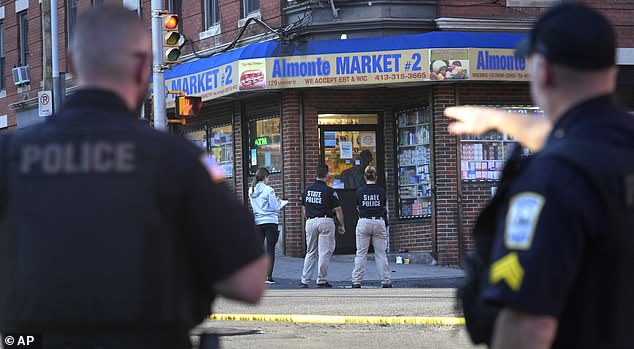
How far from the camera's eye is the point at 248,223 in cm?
326

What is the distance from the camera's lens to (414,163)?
23281 mm

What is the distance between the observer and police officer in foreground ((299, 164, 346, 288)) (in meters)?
18.5

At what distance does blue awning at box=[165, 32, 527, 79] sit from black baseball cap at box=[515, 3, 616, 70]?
18501 millimetres

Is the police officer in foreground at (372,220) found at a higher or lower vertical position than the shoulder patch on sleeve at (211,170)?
lower

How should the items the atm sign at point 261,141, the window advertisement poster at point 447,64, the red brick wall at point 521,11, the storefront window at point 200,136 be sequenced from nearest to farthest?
the window advertisement poster at point 447,64
the red brick wall at point 521,11
the atm sign at point 261,141
the storefront window at point 200,136

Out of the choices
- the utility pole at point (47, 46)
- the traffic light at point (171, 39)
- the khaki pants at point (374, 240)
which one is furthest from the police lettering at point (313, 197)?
the utility pole at point (47, 46)

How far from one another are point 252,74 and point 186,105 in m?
3.41

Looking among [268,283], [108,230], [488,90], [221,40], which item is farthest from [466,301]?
[221,40]

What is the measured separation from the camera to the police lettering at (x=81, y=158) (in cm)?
315

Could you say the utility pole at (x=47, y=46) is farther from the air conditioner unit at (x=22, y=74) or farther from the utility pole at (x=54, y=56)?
the air conditioner unit at (x=22, y=74)

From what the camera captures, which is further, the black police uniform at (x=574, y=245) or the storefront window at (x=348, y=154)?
the storefront window at (x=348, y=154)

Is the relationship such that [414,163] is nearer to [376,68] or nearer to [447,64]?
[376,68]

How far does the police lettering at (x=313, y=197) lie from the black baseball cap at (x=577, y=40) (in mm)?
15110

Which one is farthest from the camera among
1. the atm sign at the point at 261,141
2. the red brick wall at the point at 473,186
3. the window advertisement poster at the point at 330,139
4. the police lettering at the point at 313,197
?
the atm sign at the point at 261,141
